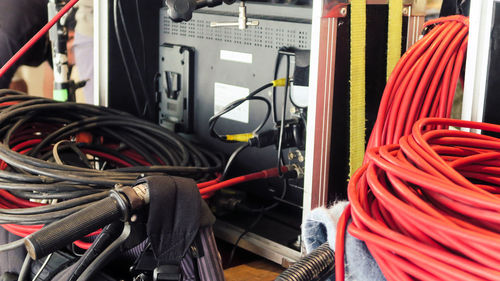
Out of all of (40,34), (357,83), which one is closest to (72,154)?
(40,34)

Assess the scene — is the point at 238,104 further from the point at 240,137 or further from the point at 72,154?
the point at 72,154

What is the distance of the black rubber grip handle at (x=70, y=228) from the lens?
0.70 metres

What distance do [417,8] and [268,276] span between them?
0.57 m

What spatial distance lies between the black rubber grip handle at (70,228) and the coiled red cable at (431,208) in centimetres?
28

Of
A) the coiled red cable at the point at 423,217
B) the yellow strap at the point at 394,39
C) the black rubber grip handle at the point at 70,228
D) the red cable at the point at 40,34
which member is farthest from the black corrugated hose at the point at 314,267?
the red cable at the point at 40,34

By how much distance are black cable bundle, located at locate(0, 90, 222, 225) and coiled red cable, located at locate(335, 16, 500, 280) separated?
48 centimetres

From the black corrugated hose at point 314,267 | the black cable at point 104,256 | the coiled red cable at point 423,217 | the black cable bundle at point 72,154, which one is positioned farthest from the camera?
the black cable bundle at point 72,154

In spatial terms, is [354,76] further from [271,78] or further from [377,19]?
[271,78]

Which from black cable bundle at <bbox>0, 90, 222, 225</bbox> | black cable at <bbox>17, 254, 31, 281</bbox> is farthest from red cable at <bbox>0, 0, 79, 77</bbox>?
black cable at <bbox>17, 254, 31, 281</bbox>

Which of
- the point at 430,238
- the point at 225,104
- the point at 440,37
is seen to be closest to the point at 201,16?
the point at 225,104

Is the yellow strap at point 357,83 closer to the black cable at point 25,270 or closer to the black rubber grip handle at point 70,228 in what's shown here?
the black rubber grip handle at point 70,228

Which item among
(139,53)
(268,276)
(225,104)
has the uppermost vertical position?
(139,53)

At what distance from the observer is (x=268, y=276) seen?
1.15m

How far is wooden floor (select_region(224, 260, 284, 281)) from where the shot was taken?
44.9 inches
